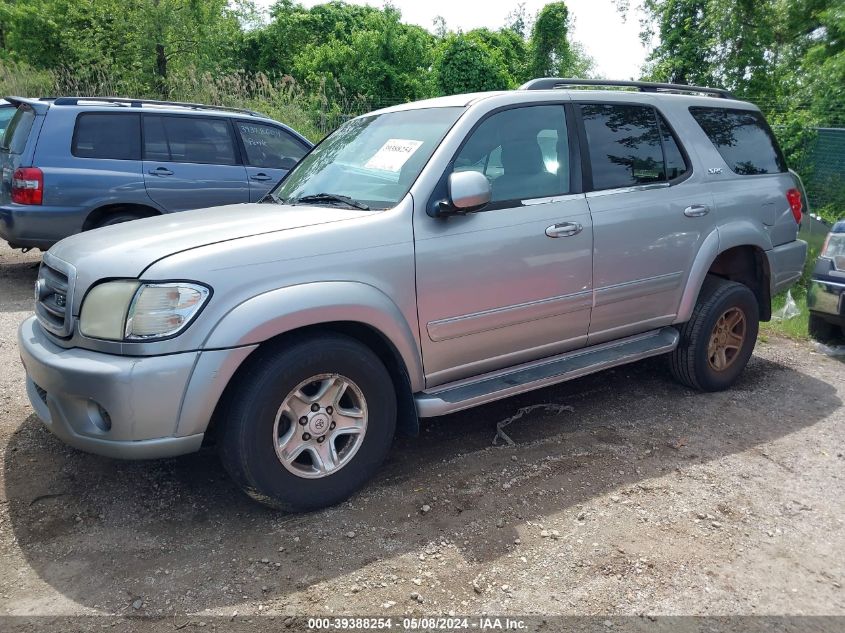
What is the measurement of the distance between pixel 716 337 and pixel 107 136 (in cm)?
609

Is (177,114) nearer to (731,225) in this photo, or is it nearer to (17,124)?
(17,124)

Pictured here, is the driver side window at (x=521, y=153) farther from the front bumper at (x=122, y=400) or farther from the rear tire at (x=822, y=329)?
the rear tire at (x=822, y=329)

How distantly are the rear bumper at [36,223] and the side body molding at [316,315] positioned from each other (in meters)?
4.79

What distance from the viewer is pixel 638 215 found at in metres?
4.15

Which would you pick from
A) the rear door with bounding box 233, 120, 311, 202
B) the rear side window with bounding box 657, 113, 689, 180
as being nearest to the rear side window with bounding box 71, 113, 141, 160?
the rear door with bounding box 233, 120, 311, 202

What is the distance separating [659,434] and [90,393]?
10.3 feet

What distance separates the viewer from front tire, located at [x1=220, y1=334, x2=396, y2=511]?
2.93 m

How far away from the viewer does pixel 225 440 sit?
2.93 m

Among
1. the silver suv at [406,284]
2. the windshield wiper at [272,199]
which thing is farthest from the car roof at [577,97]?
the windshield wiper at [272,199]

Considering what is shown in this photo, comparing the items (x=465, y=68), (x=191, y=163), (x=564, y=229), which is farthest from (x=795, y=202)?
(x=465, y=68)

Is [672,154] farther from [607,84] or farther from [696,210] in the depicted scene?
[607,84]

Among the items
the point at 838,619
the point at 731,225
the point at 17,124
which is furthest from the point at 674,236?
the point at 17,124

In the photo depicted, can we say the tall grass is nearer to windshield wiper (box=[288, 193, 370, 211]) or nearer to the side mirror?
windshield wiper (box=[288, 193, 370, 211])

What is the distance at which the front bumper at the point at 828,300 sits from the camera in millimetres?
5602
